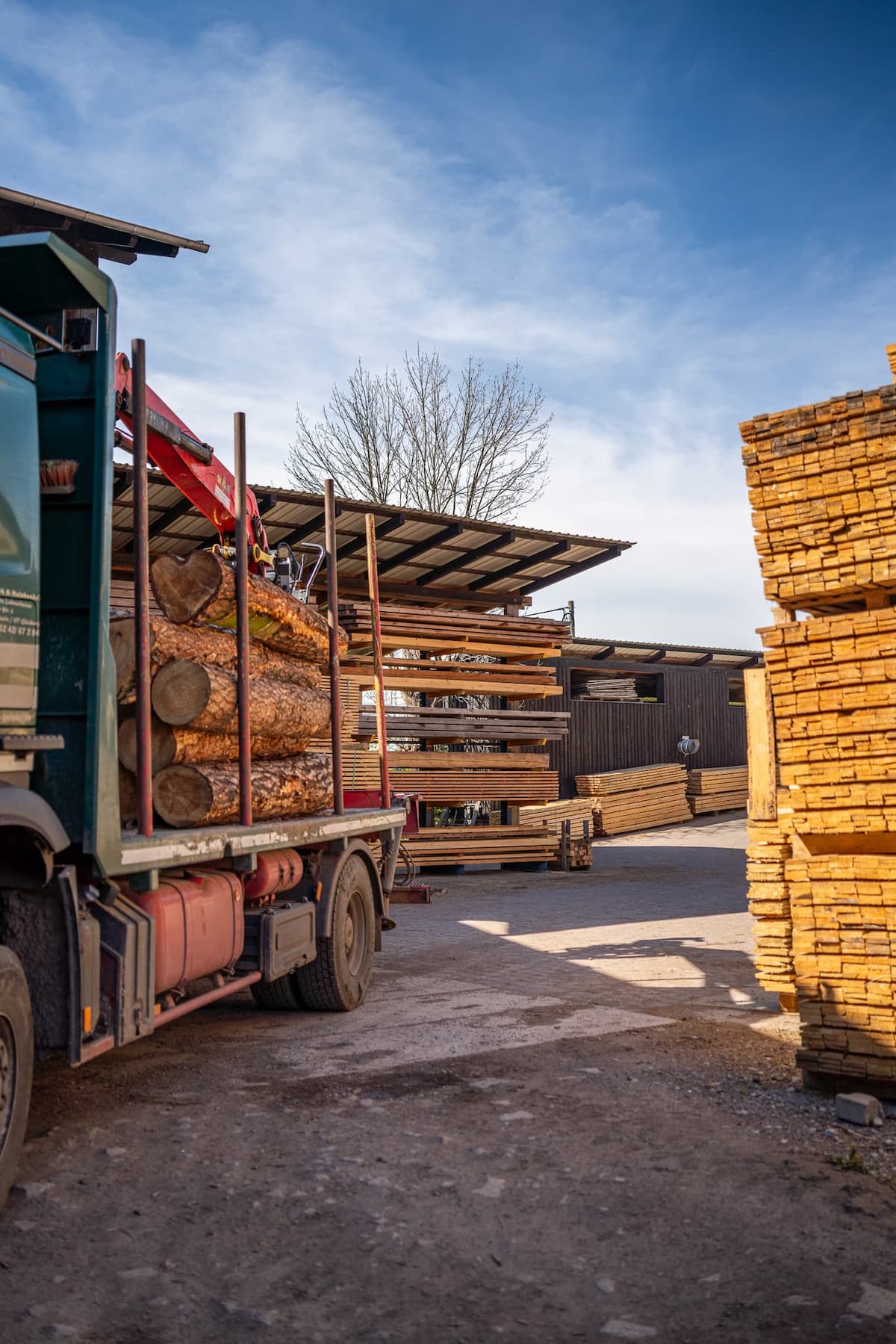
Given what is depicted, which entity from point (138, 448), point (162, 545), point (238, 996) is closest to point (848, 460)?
point (138, 448)

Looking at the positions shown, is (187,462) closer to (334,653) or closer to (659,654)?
(334,653)

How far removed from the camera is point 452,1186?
14.4 ft

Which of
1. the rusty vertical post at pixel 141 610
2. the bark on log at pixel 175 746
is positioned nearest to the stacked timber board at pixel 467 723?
the bark on log at pixel 175 746

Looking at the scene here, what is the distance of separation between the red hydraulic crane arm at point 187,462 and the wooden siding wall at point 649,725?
1906 cm

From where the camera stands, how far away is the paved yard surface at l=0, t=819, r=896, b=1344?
337cm

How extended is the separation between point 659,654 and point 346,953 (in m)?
25.9

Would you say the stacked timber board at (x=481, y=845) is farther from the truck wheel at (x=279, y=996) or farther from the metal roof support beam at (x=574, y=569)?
the truck wheel at (x=279, y=996)

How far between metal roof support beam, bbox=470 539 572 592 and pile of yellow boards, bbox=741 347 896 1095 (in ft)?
39.8

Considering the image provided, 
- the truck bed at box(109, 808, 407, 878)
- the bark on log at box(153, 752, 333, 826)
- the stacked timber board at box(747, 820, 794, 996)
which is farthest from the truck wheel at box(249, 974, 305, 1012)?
the stacked timber board at box(747, 820, 794, 996)

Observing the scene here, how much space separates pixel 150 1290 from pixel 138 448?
3.44 m

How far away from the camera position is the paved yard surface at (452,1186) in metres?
3.37

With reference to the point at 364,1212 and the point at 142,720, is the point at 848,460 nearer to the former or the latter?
the point at 142,720

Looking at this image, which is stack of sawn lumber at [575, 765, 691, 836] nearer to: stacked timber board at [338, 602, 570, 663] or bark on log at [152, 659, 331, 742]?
stacked timber board at [338, 602, 570, 663]

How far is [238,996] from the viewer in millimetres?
8656
